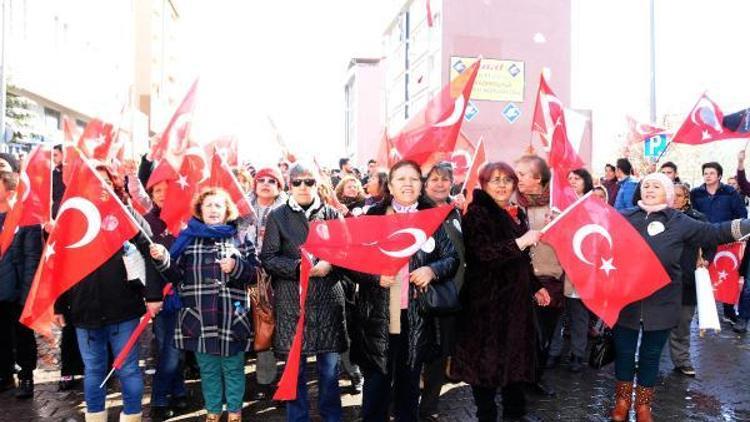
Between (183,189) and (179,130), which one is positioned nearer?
(183,189)

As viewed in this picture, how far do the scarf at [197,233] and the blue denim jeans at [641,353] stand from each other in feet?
10.0

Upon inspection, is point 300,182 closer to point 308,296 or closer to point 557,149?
point 308,296

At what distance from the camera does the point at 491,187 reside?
189 inches

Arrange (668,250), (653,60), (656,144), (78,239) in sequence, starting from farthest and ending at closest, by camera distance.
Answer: (653,60), (656,144), (668,250), (78,239)

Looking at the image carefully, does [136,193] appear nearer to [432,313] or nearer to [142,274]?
[142,274]

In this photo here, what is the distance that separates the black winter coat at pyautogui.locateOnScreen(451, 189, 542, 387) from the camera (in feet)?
15.5

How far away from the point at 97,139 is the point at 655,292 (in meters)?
6.20

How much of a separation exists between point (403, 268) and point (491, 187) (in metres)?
0.89

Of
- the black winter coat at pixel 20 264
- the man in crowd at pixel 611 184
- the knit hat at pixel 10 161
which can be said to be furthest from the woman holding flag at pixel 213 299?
the man in crowd at pixel 611 184

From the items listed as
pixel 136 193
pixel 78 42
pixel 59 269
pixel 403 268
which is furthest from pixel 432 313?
pixel 78 42

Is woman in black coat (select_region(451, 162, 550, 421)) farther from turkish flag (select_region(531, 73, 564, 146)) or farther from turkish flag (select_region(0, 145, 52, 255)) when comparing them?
turkish flag (select_region(0, 145, 52, 255))

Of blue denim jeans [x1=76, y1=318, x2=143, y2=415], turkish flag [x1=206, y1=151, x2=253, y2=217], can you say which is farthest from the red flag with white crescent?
blue denim jeans [x1=76, y1=318, x2=143, y2=415]

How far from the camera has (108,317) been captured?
4734mm

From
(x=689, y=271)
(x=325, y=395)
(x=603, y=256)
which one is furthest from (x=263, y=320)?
(x=689, y=271)
